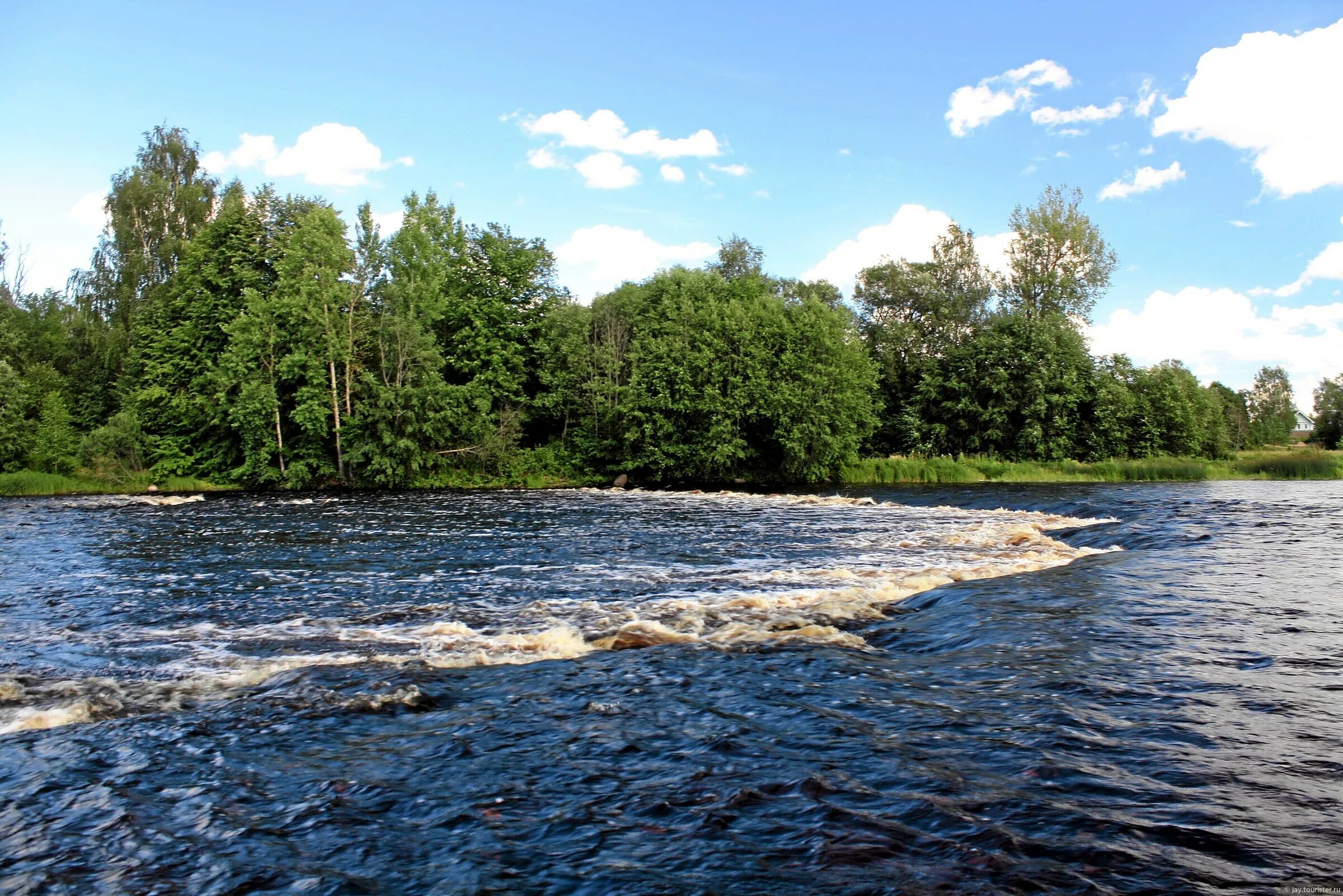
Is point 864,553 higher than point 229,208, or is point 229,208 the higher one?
point 229,208

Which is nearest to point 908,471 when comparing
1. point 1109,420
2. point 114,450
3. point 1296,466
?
point 1109,420

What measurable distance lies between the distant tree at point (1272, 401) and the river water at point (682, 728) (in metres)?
105

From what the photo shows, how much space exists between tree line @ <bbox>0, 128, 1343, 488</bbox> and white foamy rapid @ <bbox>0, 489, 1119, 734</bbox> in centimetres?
2901

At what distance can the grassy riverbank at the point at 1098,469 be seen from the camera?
129 ft

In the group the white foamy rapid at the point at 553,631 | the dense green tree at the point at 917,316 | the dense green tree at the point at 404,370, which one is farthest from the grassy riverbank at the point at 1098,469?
the white foamy rapid at the point at 553,631

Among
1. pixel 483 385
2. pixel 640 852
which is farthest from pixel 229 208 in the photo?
pixel 640 852

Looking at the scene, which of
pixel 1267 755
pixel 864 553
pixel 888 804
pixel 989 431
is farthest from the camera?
pixel 989 431

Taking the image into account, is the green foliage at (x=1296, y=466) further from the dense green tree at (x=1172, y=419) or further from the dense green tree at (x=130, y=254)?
the dense green tree at (x=130, y=254)

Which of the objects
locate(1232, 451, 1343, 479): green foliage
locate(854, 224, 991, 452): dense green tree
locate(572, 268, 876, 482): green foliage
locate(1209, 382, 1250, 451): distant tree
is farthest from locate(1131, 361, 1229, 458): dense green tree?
locate(1209, 382, 1250, 451): distant tree

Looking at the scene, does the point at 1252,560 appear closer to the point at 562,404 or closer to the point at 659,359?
the point at 659,359

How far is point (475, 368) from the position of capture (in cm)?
4894

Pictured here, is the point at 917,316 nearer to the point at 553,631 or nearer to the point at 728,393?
the point at 728,393

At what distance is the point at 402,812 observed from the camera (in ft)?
18.3

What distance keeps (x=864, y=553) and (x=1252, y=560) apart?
286 inches
